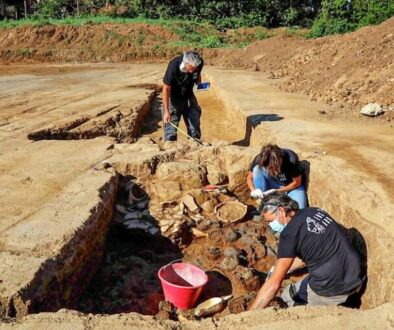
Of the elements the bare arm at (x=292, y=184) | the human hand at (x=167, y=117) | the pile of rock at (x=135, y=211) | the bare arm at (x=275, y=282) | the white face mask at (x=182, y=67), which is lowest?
the pile of rock at (x=135, y=211)

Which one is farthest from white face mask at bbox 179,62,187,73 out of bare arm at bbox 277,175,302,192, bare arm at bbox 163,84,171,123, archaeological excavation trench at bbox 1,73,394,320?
bare arm at bbox 277,175,302,192

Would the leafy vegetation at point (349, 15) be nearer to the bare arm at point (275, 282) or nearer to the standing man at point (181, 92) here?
the standing man at point (181, 92)

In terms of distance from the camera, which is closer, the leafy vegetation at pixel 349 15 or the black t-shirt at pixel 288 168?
the black t-shirt at pixel 288 168

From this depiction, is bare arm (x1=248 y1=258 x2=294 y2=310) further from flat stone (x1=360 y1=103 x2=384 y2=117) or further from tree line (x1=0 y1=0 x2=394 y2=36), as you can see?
tree line (x1=0 y1=0 x2=394 y2=36)

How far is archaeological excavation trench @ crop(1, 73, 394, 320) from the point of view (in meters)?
3.88

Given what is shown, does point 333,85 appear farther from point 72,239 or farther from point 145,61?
point 145,61

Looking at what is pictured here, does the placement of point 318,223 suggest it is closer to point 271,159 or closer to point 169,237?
point 271,159

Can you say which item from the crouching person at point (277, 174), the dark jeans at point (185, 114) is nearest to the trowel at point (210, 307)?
the crouching person at point (277, 174)

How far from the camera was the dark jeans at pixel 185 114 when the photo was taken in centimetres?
711

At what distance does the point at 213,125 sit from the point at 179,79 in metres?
3.95

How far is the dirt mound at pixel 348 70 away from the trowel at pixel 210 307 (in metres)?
5.26

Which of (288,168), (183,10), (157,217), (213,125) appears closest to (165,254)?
(157,217)

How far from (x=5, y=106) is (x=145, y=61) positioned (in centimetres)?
1333

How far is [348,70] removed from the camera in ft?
35.7
